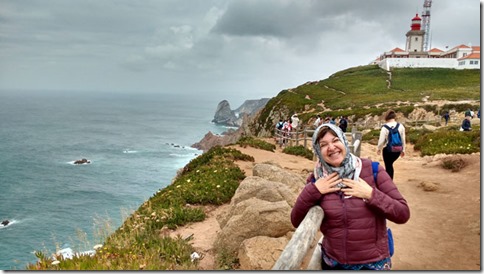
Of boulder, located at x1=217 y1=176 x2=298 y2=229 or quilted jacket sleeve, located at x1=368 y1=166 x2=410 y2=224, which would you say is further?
boulder, located at x1=217 y1=176 x2=298 y2=229

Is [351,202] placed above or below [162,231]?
above

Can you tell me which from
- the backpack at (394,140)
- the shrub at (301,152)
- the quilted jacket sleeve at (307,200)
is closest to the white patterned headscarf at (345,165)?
the quilted jacket sleeve at (307,200)

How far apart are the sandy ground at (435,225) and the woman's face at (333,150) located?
3.81 meters

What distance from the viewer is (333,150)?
3.14 metres

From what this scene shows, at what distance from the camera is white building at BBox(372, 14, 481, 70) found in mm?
83938

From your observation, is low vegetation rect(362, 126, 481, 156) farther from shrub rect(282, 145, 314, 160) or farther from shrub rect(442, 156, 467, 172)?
shrub rect(282, 145, 314, 160)

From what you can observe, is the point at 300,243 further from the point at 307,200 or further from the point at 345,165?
the point at 345,165

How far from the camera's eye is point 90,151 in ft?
263

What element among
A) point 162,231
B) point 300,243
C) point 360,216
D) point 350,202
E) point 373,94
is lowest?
point 162,231

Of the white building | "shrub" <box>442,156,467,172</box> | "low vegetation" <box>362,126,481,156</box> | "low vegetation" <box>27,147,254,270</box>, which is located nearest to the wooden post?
"low vegetation" <box>27,147,254,270</box>

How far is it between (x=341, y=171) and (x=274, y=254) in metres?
3.45

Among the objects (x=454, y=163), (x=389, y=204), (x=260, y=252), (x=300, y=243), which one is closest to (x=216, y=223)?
(x=260, y=252)

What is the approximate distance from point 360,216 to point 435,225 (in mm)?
6367

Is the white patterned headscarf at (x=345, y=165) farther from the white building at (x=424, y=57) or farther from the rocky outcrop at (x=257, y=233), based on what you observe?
the white building at (x=424, y=57)
